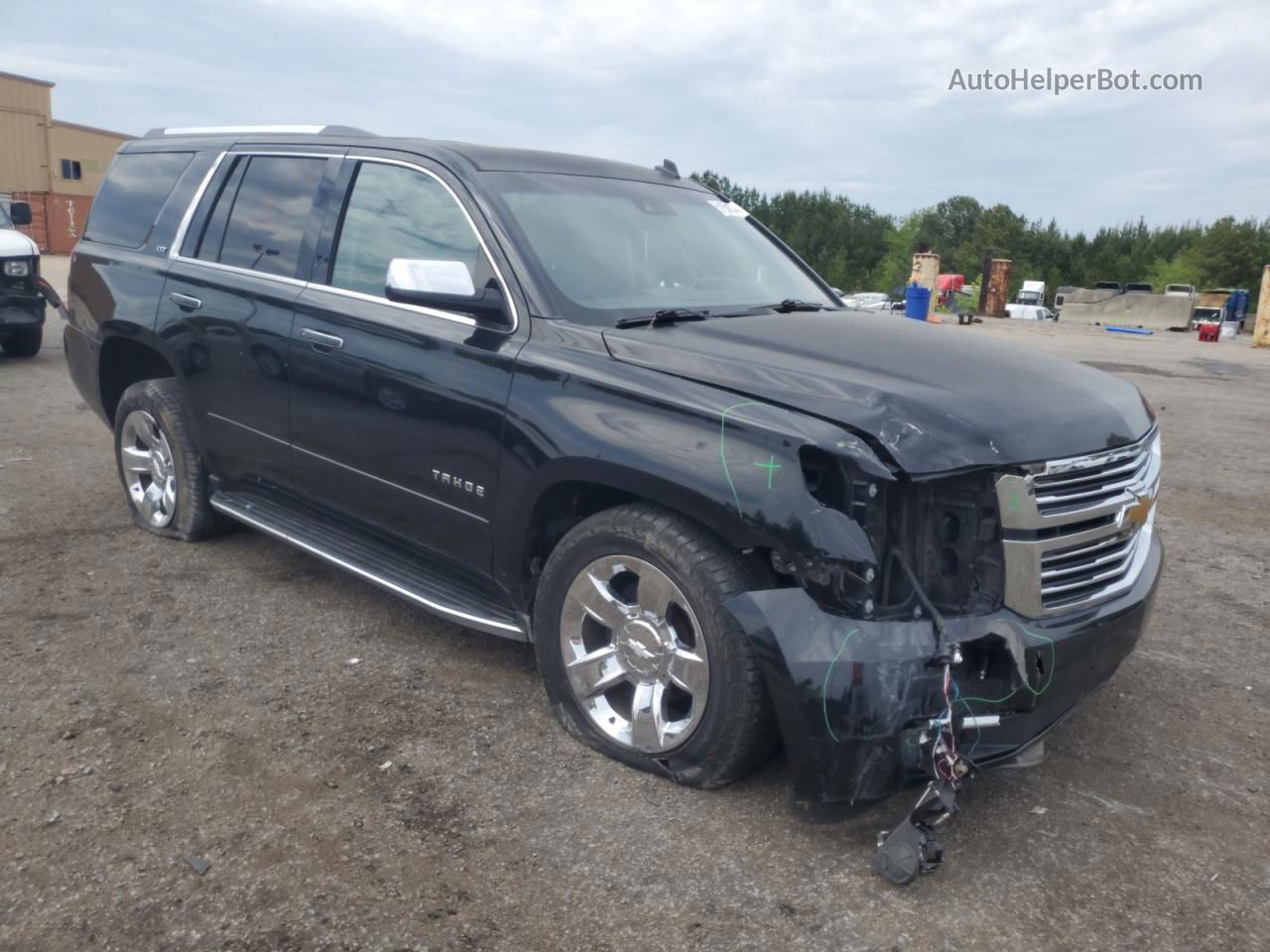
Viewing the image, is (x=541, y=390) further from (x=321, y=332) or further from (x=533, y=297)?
(x=321, y=332)

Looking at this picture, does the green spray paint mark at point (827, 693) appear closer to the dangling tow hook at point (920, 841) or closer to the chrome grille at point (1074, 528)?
the dangling tow hook at point (920, 841)

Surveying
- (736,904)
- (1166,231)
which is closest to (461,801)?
(736,904)

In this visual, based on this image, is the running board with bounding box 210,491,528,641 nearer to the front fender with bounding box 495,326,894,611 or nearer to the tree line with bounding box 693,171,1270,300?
the front fender with bounding box 495,326,894,611

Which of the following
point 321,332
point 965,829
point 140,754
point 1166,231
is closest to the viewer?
point 965,829

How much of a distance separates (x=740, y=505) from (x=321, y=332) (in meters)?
2.05

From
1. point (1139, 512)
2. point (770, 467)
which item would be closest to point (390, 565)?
point (770, 467)

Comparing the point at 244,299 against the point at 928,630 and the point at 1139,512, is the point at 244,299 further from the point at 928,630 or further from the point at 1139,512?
the point at 1139,512

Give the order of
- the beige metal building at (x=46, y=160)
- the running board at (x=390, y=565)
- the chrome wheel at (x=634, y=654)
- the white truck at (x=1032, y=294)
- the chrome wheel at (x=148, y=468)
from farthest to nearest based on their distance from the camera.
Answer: the white truck at (x=1032, y=294)
the beige metal building at (x=46, y=160)
the chrome wheel at (x=148, y=468)
the running board at (x=390, y=565)
the chrome wheel at (x=634, y=654)

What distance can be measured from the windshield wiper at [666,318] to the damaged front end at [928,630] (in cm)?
96

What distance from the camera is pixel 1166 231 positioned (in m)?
66.6

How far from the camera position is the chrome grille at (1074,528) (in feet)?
9.07

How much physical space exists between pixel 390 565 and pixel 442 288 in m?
1.12

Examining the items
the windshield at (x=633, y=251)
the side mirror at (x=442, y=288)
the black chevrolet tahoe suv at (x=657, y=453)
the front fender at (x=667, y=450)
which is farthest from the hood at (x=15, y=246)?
the front fender at (x=667, y=450)

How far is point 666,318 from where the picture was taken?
353 centimetres
